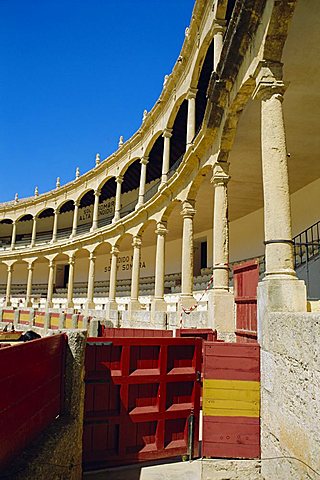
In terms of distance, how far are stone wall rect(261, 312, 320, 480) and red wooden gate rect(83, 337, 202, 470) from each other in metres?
1.38

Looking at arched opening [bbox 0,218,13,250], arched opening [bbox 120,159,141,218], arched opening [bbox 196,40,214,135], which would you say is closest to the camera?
arched opening [bbox 196,40,214,135]

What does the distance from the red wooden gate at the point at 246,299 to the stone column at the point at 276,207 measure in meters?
0.61

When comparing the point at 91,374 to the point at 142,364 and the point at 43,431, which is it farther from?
the point at 43,431

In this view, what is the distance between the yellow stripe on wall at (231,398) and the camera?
4.96m

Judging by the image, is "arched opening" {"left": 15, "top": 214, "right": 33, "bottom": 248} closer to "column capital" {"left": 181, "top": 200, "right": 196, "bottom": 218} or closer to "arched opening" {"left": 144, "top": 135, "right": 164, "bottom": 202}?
"arched opening" {"left": 144, "top": 135, "right": 164, "bottom": 202}

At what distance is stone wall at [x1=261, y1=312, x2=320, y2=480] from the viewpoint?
11.8 ft

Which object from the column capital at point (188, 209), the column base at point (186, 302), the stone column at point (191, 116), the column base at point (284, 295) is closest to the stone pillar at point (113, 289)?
the column base at point (186, 302)

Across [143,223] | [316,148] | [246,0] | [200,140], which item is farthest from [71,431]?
[143,223]

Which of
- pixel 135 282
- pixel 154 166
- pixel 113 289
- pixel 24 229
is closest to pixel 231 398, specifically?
pixel 135 282

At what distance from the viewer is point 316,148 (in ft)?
37.0

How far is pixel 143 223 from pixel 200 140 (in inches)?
355

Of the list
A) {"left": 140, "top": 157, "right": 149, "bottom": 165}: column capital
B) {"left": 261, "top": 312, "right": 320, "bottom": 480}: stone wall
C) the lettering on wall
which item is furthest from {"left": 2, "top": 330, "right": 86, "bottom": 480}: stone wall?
Result: the lettering on wall

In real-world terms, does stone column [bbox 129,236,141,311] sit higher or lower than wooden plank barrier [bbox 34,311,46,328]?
higher

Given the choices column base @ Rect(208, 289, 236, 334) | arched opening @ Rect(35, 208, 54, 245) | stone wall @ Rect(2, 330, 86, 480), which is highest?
arched opening @ Rect(35, 208, 54, 245)
